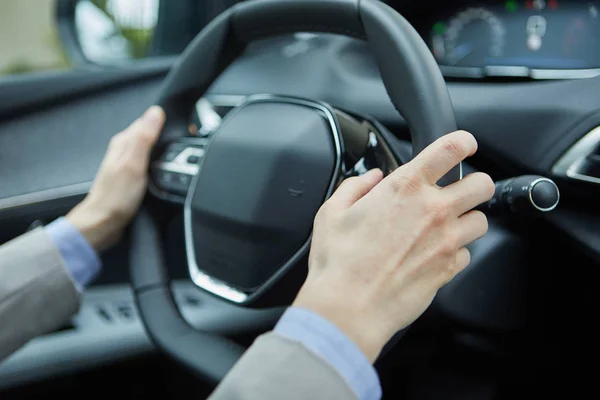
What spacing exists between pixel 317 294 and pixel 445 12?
951 millimetres

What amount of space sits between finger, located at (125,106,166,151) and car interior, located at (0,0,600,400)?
2cm

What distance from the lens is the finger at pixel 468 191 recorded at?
522mm

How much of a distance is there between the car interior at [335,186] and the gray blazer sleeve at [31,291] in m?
0.09

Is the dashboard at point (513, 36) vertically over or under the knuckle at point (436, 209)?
under

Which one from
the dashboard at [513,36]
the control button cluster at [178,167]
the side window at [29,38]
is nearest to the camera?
the control button cluster at [178,167]

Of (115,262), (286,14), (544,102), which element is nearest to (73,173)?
(115,262)

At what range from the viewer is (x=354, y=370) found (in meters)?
0.47

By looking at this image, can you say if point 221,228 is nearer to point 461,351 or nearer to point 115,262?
point 461,351

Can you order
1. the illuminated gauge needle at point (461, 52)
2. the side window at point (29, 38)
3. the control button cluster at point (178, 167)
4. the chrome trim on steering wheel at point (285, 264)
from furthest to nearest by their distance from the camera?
the side window at point (29, 38) < the illuminated gauge needle at point (461, 52) < the control button cluster at point (178, 167) < the chrome trim on steering wheel at point (285, 264)

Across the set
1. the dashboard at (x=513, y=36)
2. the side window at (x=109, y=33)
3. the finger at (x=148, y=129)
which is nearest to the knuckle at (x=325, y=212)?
the finger at (x=148, y=129)

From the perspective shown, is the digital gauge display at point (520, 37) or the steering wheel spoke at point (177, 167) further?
the digital gauge display at point (520, 37)

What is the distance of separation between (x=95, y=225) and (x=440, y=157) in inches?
20.3

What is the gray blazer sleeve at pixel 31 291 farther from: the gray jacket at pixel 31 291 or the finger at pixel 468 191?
the finger at pixel 468 191

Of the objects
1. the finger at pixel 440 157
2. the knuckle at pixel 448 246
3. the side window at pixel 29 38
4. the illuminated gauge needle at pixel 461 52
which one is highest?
the finger at pixel 440 157
